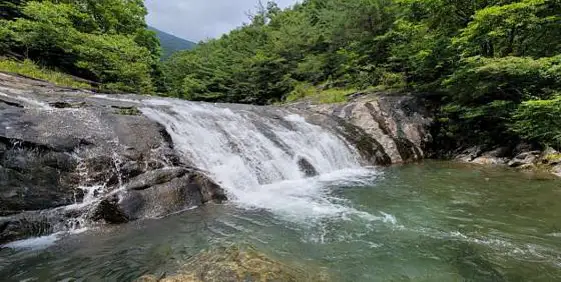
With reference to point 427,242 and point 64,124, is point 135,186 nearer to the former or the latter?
point 64,124

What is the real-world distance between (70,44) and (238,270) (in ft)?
46.8

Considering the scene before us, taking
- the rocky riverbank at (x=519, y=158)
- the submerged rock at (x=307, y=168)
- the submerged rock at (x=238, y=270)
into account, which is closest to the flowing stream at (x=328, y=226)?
the submerged rock at (x=307, y=168)

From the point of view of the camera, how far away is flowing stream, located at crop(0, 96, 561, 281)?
4.44 m

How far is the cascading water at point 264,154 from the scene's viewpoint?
25.1ft

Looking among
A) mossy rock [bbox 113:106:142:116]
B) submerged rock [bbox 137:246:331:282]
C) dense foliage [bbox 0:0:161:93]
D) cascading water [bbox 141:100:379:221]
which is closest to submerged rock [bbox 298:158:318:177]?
cascading water [bbox 141:100:379:221]

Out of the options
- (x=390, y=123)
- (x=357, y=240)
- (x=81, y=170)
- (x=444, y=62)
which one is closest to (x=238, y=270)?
(x=357, y=240)

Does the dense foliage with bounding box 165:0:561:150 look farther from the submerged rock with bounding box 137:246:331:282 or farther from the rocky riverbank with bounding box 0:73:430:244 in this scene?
the rocky riverbank with bounding box 0:73:430:244

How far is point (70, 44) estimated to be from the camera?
1413cm

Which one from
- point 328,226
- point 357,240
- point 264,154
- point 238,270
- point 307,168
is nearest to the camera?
point 238,270

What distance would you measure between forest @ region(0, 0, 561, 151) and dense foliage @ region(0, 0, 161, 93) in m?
0.05

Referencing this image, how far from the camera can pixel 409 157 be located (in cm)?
1351

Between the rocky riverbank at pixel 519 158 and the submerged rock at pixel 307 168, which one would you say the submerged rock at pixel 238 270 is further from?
the rocky riverbank at pixel 519 158

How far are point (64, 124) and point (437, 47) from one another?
1368cm

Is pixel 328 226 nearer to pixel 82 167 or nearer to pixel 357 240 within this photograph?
pixel 357 240
